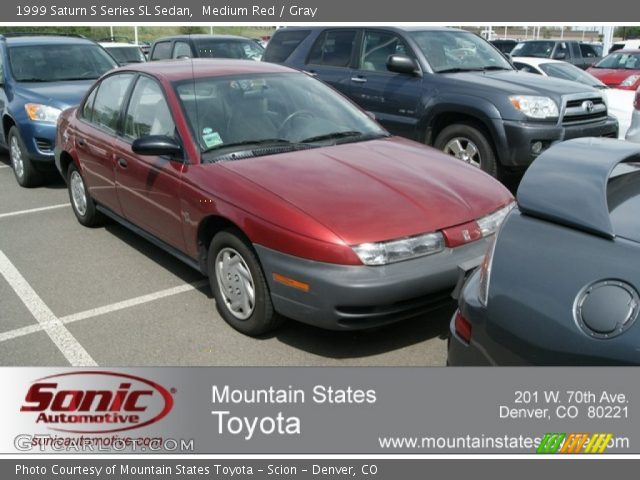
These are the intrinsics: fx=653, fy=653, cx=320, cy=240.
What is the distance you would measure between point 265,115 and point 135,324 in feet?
5.52

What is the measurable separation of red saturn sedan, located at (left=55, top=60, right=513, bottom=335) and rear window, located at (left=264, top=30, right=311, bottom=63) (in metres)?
3.83

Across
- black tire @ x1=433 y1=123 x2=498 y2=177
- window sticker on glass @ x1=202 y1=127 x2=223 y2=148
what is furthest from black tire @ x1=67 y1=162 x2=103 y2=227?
black tire @ x1=433 y1=123 x2=498 y2=177

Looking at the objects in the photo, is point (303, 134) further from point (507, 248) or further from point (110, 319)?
point (507, 248)

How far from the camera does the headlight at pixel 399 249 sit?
11.0 feet

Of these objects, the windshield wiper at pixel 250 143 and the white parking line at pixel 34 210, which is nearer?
the windshield wiper at pixel 250 143

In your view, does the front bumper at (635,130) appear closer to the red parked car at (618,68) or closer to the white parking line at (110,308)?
the white parking line at (110,308)

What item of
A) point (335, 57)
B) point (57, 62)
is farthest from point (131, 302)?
point (57, 62)

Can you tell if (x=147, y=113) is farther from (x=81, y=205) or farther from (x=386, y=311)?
(x=386, y=311)

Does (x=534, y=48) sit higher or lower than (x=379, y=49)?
lower

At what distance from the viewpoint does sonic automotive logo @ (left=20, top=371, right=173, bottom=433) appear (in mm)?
2727

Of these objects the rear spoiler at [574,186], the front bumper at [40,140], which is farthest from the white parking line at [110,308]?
the front bumper at [40,140]

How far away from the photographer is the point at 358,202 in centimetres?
365

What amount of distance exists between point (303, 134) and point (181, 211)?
1.03 meters

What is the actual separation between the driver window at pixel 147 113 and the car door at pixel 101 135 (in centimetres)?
21
